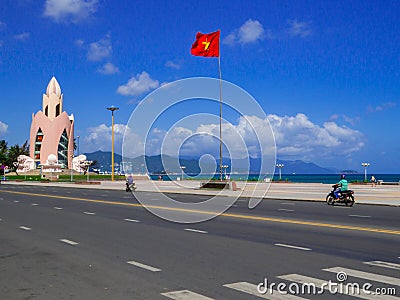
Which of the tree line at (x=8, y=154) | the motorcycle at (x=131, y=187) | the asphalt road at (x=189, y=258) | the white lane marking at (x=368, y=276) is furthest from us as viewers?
the tree line at (x=8, y=154)

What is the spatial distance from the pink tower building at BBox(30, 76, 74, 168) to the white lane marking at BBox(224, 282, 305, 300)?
145 meters

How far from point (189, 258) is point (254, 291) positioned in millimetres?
2740

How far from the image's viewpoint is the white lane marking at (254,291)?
6.22 metres

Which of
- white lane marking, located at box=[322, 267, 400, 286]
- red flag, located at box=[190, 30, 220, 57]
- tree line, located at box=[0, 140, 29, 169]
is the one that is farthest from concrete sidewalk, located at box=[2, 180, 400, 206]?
tree line, located at box=[0, 140, 29, 169]

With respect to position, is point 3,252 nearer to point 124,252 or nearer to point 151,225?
point 124,252

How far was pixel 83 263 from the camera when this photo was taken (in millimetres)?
8688

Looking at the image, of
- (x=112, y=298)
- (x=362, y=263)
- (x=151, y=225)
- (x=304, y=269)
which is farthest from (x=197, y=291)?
(x=151, y=225)

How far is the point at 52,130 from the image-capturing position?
146 m

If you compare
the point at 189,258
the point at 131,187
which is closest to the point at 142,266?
the point at 189,258

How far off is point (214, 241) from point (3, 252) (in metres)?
4.69

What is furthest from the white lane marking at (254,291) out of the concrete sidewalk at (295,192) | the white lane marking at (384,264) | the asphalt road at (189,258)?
the concrete sidewalk at (295,192)

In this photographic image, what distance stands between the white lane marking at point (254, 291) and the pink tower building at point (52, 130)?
474ft

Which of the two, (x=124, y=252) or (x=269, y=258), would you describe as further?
(x=124, y=252)

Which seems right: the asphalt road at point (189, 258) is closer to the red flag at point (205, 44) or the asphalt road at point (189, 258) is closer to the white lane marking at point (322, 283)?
the white lane marking at point (322, 283)
